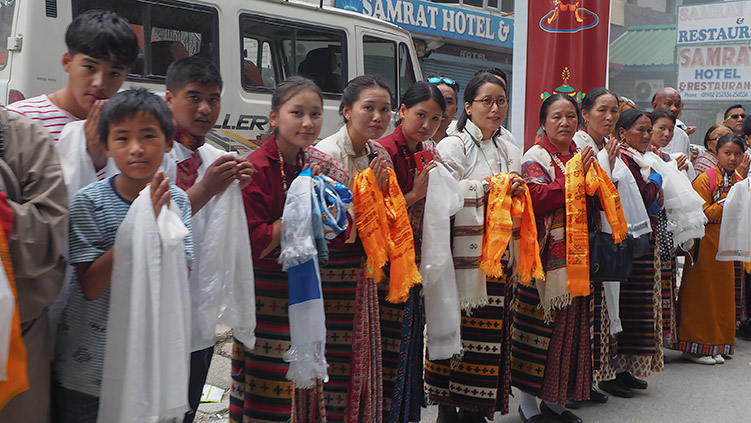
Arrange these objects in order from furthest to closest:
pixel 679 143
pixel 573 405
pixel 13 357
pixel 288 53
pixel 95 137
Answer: pixel 288 53, pixel 679 143, pixel 573 405, pixel 95 137, pixel 13 357

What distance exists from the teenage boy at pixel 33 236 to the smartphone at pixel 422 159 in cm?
168

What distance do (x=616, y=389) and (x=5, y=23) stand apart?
5996 mm

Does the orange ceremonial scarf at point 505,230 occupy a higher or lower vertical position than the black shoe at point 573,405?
higher

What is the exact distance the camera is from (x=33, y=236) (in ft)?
6.08

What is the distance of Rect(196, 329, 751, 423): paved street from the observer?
3.98m

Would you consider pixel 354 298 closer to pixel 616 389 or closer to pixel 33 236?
pixel 33 236

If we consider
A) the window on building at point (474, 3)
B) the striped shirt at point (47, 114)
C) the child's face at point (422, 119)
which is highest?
the window on building at point (474, 3)

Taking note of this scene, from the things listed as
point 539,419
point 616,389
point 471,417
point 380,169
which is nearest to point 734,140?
point 616,389

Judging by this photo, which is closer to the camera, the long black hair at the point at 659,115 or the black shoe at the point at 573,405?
the black shoe at the point at 573,405

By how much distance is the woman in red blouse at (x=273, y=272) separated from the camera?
265 cm

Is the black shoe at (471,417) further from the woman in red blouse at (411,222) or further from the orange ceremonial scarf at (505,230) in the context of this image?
the orange ceremonial scarf at (505,230)

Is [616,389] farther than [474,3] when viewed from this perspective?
No

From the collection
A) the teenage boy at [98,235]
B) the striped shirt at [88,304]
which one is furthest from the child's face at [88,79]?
the striped shirt at [88,304]

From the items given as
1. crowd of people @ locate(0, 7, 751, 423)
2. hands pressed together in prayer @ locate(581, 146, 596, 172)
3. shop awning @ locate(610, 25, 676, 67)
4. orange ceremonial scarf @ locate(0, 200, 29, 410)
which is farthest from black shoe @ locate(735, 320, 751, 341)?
shop awning @ locate(610, 25, 676, 67)
